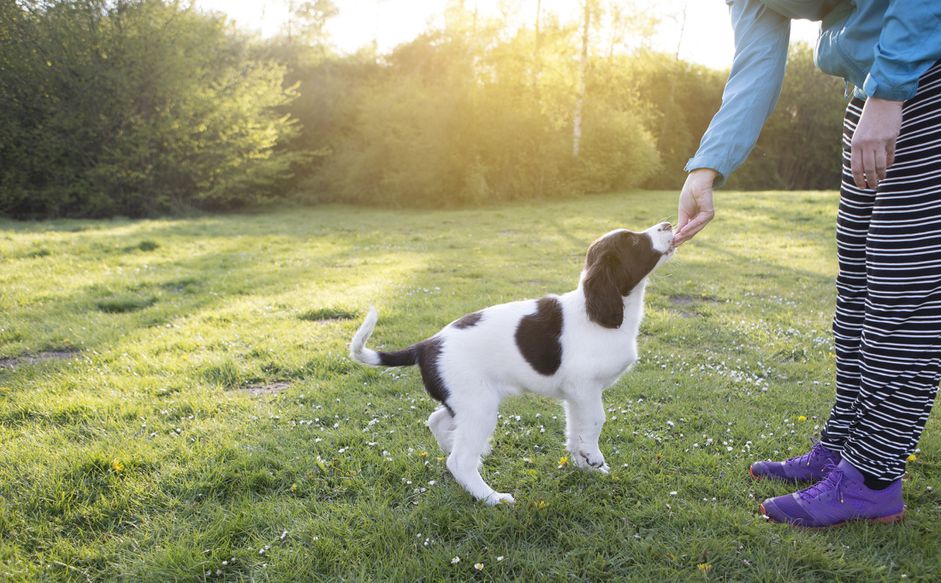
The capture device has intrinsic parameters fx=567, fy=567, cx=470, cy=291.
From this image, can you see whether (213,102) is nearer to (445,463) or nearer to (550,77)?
(550,77)

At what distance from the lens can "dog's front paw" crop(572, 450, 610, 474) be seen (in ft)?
10.2

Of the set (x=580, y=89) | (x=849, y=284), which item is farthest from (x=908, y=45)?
(x=580, y=89)

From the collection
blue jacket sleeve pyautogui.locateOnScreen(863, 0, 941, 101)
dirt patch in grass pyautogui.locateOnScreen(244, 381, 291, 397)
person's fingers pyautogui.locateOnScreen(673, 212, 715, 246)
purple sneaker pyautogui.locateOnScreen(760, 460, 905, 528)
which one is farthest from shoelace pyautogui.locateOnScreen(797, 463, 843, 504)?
dirt patch in grass pyautogui.locateOnScreen(244, 381, 291, 397)

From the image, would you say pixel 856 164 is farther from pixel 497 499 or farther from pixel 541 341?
pixel 497 499

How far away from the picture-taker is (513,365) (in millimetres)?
2990

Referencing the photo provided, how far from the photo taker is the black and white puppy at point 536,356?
2912 millimetres

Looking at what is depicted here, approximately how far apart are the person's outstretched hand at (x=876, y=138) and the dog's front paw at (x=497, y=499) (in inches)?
81.9

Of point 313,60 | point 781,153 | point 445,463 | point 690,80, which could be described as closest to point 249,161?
point 313,60

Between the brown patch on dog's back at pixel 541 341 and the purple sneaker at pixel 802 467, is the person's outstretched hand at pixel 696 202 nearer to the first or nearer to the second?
the brown patch on dog's back at pixel 541 341

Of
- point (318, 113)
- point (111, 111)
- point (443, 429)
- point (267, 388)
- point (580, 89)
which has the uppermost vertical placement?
point (580, 89)

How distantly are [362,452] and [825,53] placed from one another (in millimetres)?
3086

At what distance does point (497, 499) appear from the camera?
2863 mm

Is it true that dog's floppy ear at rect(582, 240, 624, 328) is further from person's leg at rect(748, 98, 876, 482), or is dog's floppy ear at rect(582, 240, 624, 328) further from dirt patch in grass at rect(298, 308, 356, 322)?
dirt patch in grass at rect(298, 308, 356, 322)

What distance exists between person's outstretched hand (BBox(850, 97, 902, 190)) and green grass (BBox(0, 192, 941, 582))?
1.59 meters
